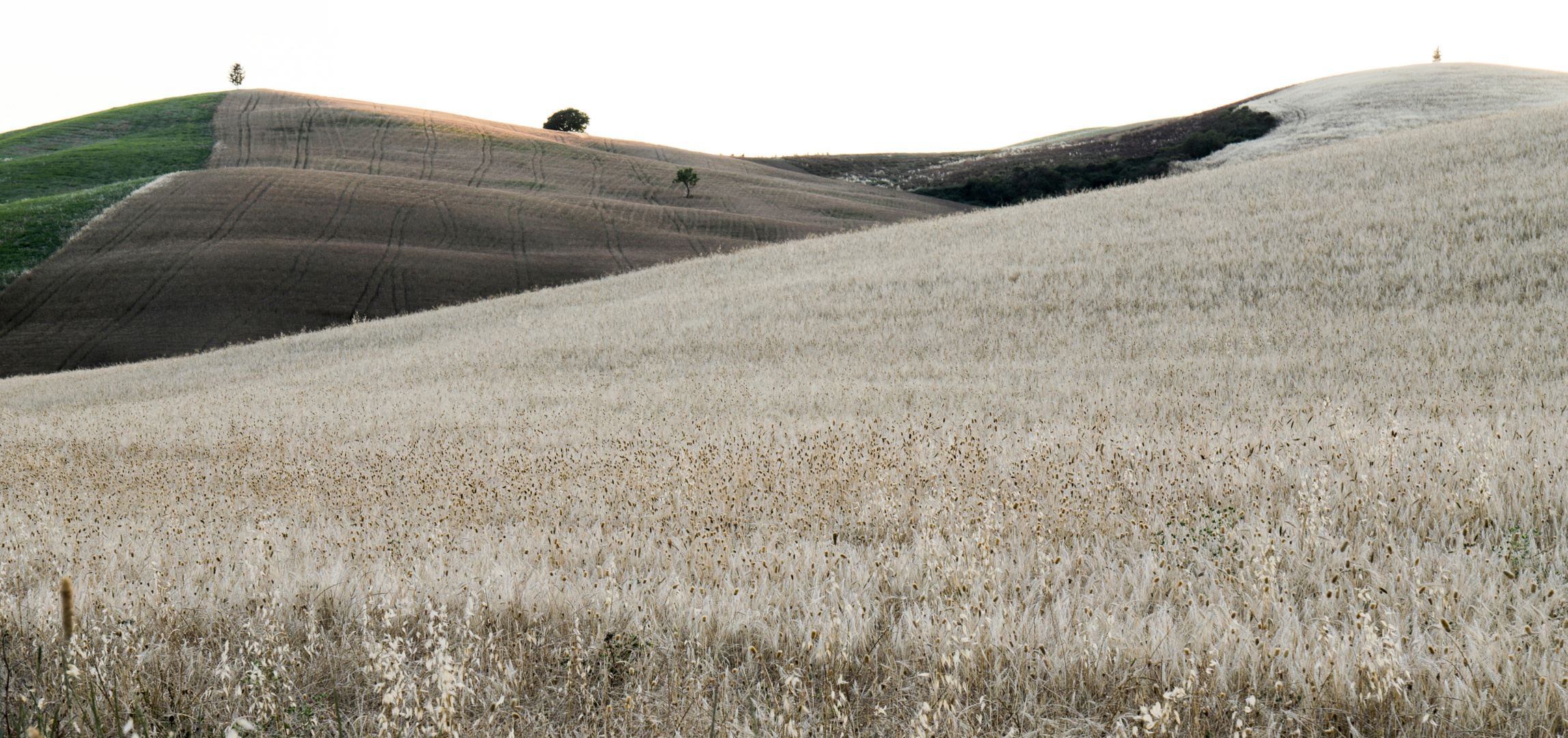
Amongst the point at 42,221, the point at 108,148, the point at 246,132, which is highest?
the point at 246,132

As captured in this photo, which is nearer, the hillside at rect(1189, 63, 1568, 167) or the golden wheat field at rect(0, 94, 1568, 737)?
the golden wheat field at rect(0, 94, 1568, 737)

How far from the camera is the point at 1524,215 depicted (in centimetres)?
1470

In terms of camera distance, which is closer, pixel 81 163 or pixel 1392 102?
pixel 1392 102

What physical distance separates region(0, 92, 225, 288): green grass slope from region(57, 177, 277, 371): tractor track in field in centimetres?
696

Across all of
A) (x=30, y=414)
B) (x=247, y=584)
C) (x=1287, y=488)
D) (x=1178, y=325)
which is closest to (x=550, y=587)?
(x=247, y=584)

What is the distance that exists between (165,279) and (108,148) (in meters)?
41.9

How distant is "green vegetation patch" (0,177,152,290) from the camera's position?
40719mm

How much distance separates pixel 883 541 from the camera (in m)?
4.59

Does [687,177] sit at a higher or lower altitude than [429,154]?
lower

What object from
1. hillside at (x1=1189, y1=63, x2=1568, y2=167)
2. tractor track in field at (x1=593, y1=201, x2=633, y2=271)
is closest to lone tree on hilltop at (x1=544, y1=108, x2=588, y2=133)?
tractor track in field at (x1=593, y1=201, x2=633, y2=271)

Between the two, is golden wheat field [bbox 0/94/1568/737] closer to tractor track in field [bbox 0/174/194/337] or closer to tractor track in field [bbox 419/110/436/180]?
tractor track in field [bbox 0/174/194/337]

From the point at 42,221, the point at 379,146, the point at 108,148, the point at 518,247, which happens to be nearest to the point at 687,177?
the point at 518,247

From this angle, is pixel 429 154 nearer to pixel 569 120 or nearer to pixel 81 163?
pixel 81 163

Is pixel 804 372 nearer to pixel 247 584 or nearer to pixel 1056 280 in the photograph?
pixel 1056 280
